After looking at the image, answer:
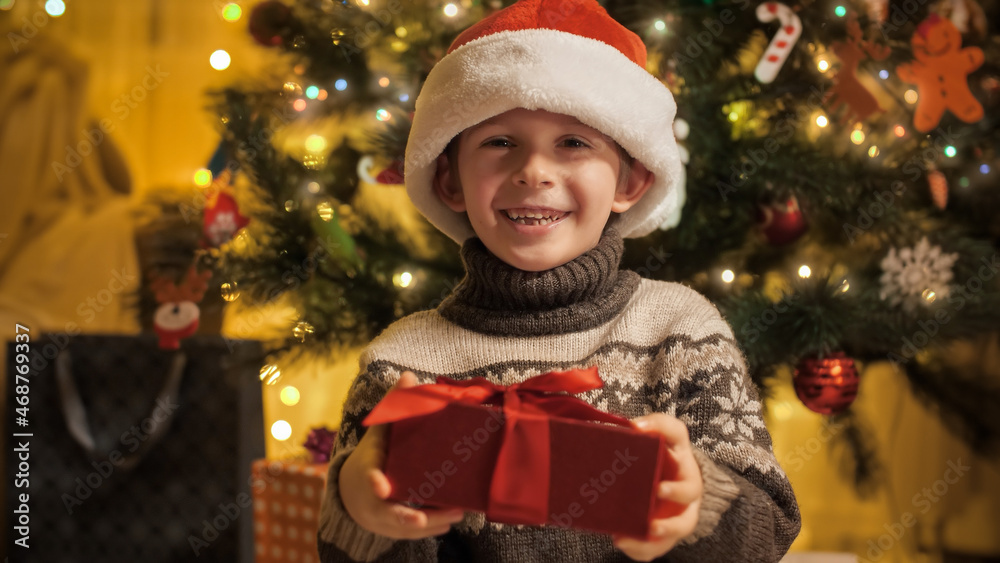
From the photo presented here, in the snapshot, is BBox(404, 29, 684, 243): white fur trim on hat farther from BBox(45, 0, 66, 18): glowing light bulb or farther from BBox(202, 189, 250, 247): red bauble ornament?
BBox(45, 0, 66, 18): glowing light bulb

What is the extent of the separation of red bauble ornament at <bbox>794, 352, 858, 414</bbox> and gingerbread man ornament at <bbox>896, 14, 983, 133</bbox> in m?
0.42

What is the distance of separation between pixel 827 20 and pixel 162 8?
161 centimetres

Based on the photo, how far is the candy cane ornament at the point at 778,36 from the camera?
120 centimetres

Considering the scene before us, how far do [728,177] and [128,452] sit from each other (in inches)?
56.7

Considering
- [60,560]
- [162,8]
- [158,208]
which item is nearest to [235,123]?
[158,208]

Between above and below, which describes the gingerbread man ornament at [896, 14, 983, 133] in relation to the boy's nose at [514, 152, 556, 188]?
below

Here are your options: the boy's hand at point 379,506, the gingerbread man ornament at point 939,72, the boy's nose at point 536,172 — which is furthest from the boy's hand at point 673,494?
the gingerbread man ornament at point 939,72

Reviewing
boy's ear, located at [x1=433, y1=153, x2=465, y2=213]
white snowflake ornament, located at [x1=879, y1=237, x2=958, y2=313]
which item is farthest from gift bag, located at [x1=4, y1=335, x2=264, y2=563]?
white snowflake ornament, located at [x1=879, y1=237, x2=958, y2=313]

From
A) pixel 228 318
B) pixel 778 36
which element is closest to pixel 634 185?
pixel 778 36

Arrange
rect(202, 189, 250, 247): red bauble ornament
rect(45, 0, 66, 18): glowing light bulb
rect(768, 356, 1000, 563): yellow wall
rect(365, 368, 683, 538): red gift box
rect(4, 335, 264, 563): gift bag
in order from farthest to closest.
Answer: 1. rect(45, 0, 66, 18): glowing light bulb
2. rect(768, 356, 1000, 563): yellow wall
3. rect(4, 335, 264, 563): gift bag
4. rect(202, 189, 250, 247): red bauble ornament
5. rect(365, 368, 683, 538): red gift box

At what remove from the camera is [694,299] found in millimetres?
838

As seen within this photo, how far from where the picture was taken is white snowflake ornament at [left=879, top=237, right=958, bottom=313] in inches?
49.4

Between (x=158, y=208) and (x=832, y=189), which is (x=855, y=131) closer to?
(x=832, y=189)

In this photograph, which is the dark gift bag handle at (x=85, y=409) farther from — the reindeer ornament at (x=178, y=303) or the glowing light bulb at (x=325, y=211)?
the glowing light bulb at (x=325, y=211)
